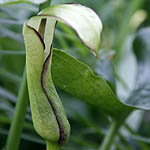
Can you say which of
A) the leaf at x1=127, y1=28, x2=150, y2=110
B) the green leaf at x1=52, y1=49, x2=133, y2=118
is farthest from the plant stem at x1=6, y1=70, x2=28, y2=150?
the leaf at x1=127, y1=28, x2=150, y2=110

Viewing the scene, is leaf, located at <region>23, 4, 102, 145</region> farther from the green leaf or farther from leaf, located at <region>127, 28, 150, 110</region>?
leaf, located at <region>127, 28, 150, 110</region>

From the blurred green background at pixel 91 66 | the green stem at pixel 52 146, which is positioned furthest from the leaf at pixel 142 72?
the green stem at pixel 52 146

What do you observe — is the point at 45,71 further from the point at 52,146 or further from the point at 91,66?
the point at 91,66

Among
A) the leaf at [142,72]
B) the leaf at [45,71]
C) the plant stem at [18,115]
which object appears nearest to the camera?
the leaf at [45,71]

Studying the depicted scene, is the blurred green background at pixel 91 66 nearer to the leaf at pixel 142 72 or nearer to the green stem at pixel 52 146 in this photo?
the leaf at pixel 142 72

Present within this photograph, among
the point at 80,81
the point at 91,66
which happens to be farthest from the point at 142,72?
the point at 80,81

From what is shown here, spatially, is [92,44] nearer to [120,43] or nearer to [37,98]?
[37,98]
